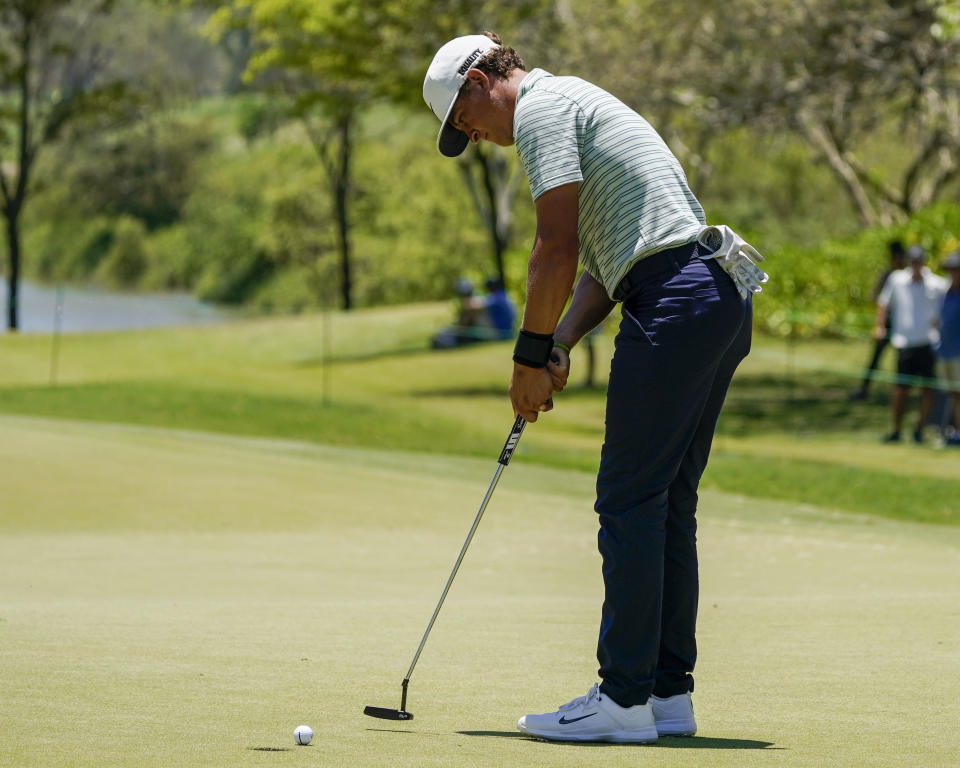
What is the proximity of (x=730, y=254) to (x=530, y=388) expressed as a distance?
0.66 meters

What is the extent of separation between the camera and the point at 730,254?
4.28 m

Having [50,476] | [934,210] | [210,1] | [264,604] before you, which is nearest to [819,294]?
[934,210]

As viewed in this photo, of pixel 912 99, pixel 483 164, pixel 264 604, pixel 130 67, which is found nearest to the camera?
pixel 264 604

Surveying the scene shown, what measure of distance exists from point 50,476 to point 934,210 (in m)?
17.9

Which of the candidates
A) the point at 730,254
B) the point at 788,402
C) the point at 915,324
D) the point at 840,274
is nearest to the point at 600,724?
Result: the point at 730,254

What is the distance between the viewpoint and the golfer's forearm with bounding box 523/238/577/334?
419 centimetres

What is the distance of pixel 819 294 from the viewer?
28188 mm

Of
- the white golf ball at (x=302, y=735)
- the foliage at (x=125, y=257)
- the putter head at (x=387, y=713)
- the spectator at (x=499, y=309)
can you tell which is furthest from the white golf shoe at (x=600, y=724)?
the foliage at (x=125, y=257)

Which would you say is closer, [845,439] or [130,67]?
[845,439]

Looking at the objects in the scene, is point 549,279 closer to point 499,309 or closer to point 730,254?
point 730,254

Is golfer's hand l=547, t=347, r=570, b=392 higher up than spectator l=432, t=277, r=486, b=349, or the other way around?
golfer's hand l=547, t=347, r=570, b=392

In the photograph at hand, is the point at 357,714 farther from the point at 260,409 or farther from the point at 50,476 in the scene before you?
the point at 260,409

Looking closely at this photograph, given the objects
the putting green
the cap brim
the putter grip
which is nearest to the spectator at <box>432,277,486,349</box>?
the putting green

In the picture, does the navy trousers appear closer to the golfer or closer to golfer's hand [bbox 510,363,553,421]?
the golfer
